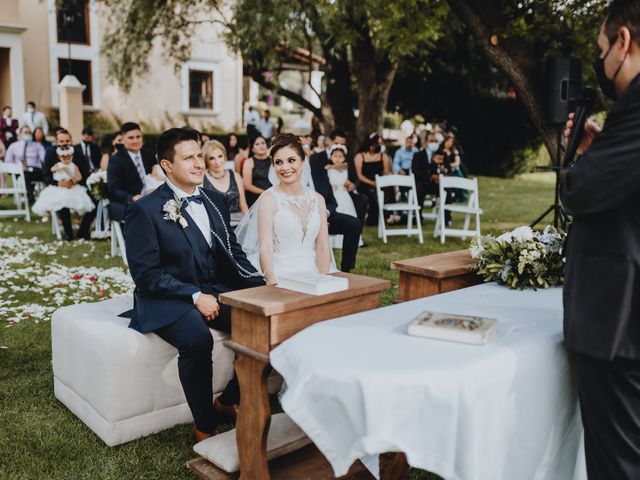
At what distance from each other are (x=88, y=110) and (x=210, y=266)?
23336 millimetres

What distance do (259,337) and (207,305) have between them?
3.66 ft

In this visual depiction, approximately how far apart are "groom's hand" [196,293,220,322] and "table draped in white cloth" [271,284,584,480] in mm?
1339

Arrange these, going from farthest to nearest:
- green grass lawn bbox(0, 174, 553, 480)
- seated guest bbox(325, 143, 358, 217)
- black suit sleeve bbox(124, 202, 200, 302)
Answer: seated guest bbox(325, 143, 358, 217) → black suit sleeve bbox(124, 202, 200, 302) → green grass lawn bbox(0, 174, 553, 480)

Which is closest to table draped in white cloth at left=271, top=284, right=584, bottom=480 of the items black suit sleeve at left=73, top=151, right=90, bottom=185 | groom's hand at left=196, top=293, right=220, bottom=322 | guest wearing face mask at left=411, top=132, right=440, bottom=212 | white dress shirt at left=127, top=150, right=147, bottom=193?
groom's hand at left=196, top=293, right=220, bottom=322

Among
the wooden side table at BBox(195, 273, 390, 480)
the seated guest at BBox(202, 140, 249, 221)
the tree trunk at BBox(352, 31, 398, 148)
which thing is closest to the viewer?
the wooden side table at BBox(195, 273, 390, 480)

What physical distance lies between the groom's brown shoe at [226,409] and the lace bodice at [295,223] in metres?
1.48

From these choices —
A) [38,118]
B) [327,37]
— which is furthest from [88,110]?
[327,37]

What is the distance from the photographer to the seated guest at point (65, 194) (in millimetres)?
10375

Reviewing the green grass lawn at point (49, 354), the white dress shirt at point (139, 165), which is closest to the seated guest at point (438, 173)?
the green grass lawn at point (49, 354)

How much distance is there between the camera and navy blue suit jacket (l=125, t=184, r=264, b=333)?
12.3 ft

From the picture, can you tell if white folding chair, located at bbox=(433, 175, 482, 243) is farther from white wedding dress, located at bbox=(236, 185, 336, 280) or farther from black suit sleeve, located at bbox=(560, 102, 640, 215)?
black suit sleeve, located at bbox=(560, 102, 640, 215)

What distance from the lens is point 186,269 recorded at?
3.95 meters

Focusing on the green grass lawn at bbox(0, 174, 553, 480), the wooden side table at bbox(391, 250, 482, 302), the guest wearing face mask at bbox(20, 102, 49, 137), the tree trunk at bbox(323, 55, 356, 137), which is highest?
the tree trunk at bbox(323, 55, 356, 137)

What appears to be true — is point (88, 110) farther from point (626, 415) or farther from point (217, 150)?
point (626, 415)
